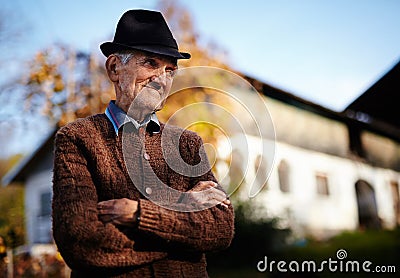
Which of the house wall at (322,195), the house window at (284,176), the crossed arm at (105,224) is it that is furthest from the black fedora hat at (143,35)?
the house window at (284,176)

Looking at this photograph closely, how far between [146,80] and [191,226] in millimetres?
469

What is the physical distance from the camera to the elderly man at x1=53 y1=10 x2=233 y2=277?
1499 mm

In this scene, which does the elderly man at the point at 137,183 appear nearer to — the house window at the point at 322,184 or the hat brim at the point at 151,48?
the hat brim at the point at 151,48

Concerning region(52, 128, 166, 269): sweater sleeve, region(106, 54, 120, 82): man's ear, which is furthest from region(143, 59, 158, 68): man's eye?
region(52, 128, 166, 269): sweater sleeve

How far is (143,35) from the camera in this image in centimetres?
166

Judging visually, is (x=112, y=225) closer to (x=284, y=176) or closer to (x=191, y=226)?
(x=191, y=226)

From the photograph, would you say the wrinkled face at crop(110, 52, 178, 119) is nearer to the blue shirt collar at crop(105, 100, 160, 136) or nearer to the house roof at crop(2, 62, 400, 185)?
the blue shirt collar at crop(105, 100, 160, 136)

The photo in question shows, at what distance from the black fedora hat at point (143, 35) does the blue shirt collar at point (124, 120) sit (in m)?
0.19

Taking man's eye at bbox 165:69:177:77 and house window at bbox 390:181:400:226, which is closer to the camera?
man's eye at bbox 165:69:177:77

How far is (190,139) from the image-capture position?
5.71 ft

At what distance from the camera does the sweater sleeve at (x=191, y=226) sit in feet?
4.93

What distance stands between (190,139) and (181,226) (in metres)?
0.33

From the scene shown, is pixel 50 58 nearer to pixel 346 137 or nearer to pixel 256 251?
pixel 256 251

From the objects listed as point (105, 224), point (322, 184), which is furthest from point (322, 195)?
point (105, 224)
